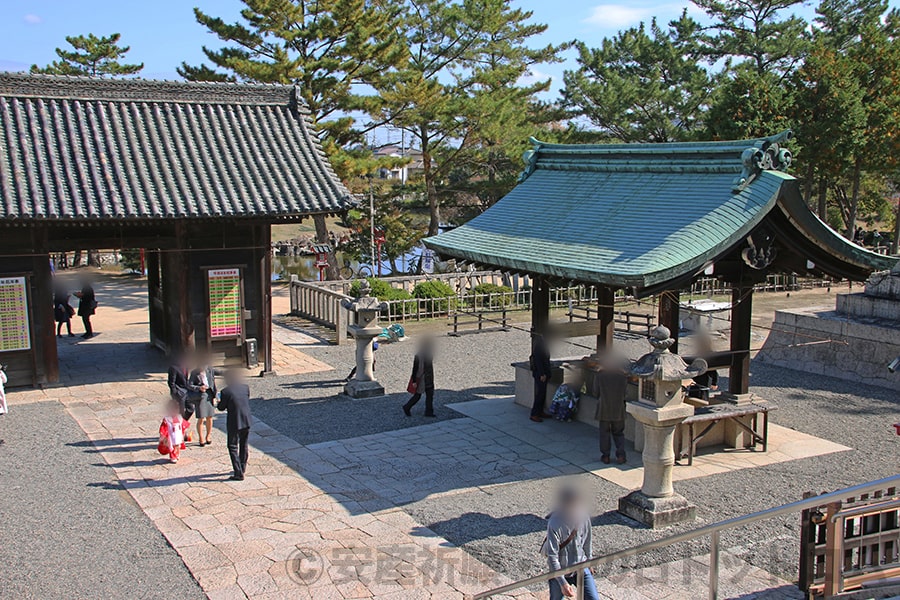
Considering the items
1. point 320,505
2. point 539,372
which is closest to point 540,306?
point 539,372

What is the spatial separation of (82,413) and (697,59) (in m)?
34.5

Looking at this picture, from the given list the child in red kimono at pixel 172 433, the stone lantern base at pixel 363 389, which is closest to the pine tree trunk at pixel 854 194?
the stone lantern base at pixel 363 389

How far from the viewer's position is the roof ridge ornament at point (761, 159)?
11.5m

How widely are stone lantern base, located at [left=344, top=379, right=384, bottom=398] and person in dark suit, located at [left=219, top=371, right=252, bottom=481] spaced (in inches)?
184

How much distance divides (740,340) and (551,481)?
3913 millimetres

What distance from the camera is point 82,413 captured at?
14773 mm

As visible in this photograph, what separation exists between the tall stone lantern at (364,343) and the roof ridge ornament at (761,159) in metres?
7.20

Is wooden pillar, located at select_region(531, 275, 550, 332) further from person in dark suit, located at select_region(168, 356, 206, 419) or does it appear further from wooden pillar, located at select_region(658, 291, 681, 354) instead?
person in dark suit, located at select_region(168, 356, 206, 419)

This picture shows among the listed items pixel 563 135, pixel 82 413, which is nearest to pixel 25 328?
pixel 82 413

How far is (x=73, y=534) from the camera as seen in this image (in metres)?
9.54

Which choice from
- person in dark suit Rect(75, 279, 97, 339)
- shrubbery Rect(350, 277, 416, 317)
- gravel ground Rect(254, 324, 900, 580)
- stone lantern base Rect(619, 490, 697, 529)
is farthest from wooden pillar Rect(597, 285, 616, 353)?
person in dark suit Rect(75, 279, 97, 339)

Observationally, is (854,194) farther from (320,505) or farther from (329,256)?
(320,505)

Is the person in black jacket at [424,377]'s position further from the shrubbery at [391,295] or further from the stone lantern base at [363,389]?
the shrubbery at [391,295]

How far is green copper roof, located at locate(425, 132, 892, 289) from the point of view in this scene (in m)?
11.0
